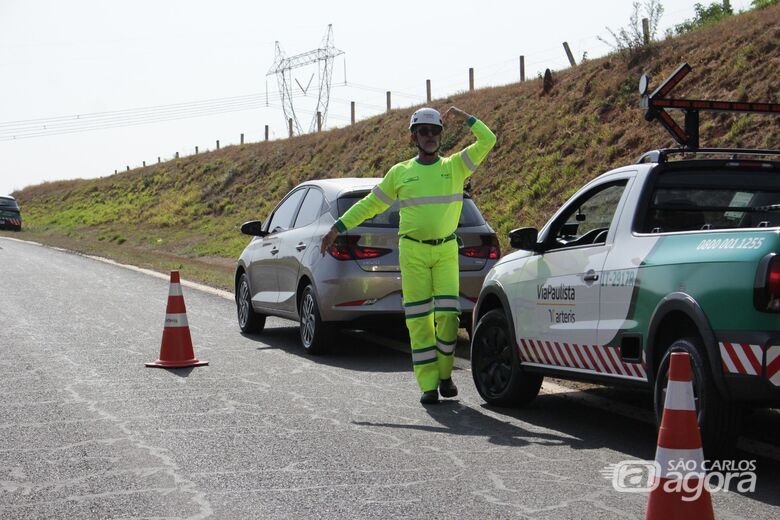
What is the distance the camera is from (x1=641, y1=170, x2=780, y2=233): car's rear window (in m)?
7.09

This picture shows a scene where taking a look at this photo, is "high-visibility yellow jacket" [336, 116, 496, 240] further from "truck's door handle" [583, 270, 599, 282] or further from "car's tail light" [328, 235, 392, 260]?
"car's tail light" [328, 235, 392, 260]

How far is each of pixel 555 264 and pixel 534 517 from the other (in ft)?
9.05

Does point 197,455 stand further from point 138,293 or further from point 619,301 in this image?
point 138,293

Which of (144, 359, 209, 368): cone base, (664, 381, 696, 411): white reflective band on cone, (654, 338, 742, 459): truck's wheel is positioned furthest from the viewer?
(144, 359, 209, 368): cone base

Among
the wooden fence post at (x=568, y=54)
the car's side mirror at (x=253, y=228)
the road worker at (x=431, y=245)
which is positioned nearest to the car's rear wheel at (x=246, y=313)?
the car's side mirror at (x=253, y=228)

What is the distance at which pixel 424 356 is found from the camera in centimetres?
869

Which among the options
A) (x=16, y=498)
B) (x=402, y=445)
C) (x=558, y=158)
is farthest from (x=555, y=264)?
(x=558, y=158)

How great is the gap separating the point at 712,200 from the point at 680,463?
3.05 meters

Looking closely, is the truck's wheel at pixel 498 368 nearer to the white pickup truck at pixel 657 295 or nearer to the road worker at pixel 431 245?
the white pickup truck at pixel 657 295

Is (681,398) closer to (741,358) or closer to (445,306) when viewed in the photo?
(741,358)

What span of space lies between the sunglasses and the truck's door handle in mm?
1957

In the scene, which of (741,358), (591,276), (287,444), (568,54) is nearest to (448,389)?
(591,276)

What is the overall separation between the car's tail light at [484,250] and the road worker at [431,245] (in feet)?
7.49

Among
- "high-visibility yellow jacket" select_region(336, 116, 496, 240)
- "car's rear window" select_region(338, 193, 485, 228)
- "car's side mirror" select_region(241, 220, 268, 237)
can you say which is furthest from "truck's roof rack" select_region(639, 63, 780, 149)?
"car's side mirror" select_region(241, 220, 268, 237)
